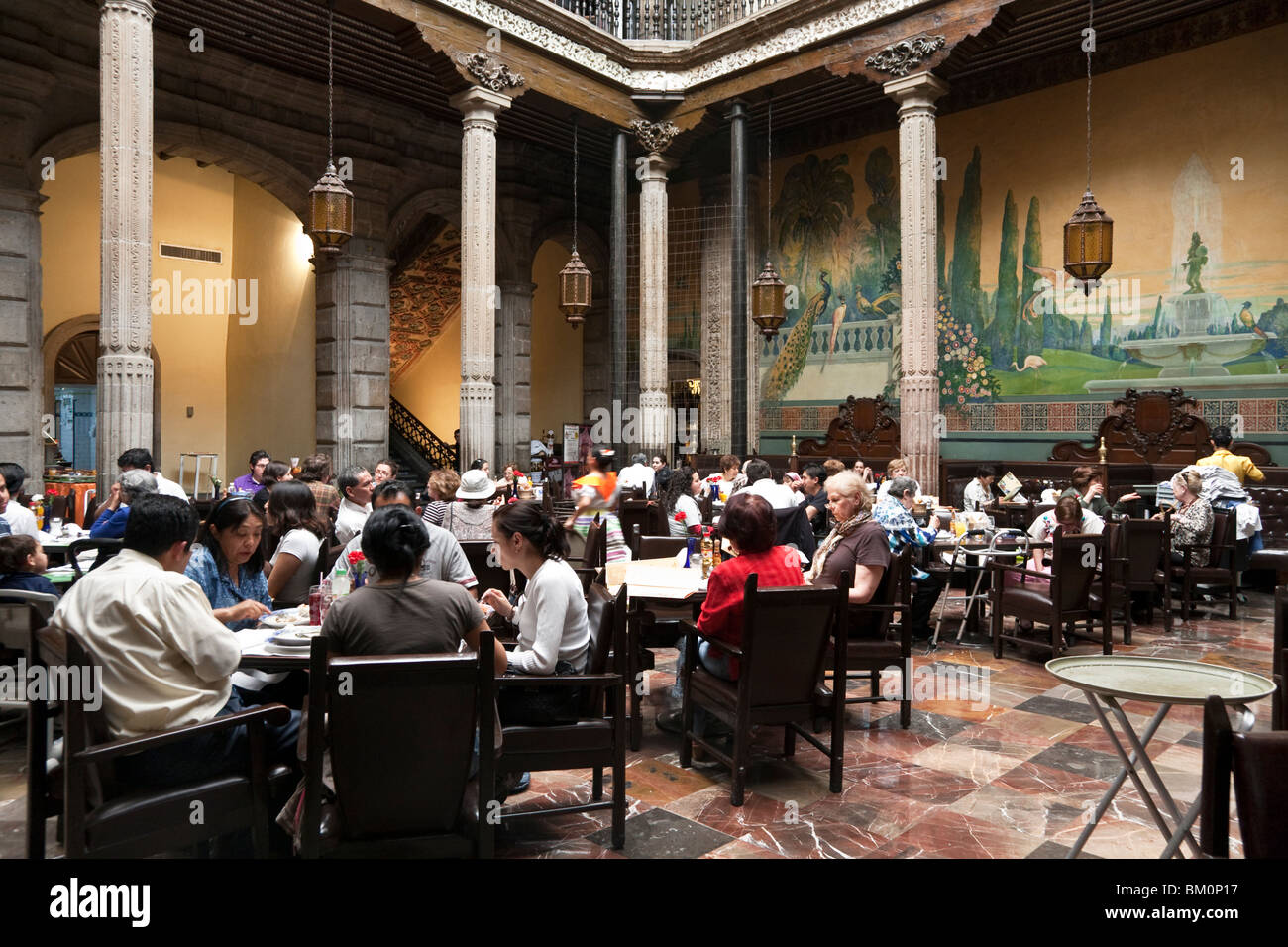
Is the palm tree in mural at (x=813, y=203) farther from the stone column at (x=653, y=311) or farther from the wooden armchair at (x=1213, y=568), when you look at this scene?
the wooden armchair at (x=1213, y=568)

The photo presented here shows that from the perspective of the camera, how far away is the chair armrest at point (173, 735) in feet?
7.06

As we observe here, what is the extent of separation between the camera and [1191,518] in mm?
7273

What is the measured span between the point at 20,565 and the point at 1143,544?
738cm

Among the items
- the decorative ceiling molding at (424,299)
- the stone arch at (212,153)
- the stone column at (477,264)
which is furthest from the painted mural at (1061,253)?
the stone arch at (212,153)

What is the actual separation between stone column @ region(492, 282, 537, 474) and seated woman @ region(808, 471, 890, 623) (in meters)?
11.5

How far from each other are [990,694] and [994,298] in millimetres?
8970

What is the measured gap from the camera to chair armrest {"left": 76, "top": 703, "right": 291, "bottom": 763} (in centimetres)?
215

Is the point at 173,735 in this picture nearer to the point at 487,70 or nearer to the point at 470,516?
the point at 470,516

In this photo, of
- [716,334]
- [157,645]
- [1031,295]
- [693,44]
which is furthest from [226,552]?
[716,334]

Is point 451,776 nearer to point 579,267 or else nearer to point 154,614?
point 154,614

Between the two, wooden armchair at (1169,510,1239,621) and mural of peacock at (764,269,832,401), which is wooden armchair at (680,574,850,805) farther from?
mural of peacock at (764,269,832,401)

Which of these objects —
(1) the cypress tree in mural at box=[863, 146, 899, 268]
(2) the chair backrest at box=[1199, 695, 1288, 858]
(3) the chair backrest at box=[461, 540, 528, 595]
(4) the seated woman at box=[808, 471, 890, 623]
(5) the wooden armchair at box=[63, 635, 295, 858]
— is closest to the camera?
(2) the chair backrest at box=[1199, 695, 1288, 858]

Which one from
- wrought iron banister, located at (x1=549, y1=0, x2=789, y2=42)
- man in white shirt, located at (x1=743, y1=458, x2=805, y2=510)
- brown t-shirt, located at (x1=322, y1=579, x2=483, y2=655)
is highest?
wrought iron banister, located at (x1=549, y1=0, x2=789, y2=42)

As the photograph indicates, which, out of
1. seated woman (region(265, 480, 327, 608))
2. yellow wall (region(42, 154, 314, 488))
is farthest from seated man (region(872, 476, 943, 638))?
yellow wall (region(42, 154, 314, 488))
